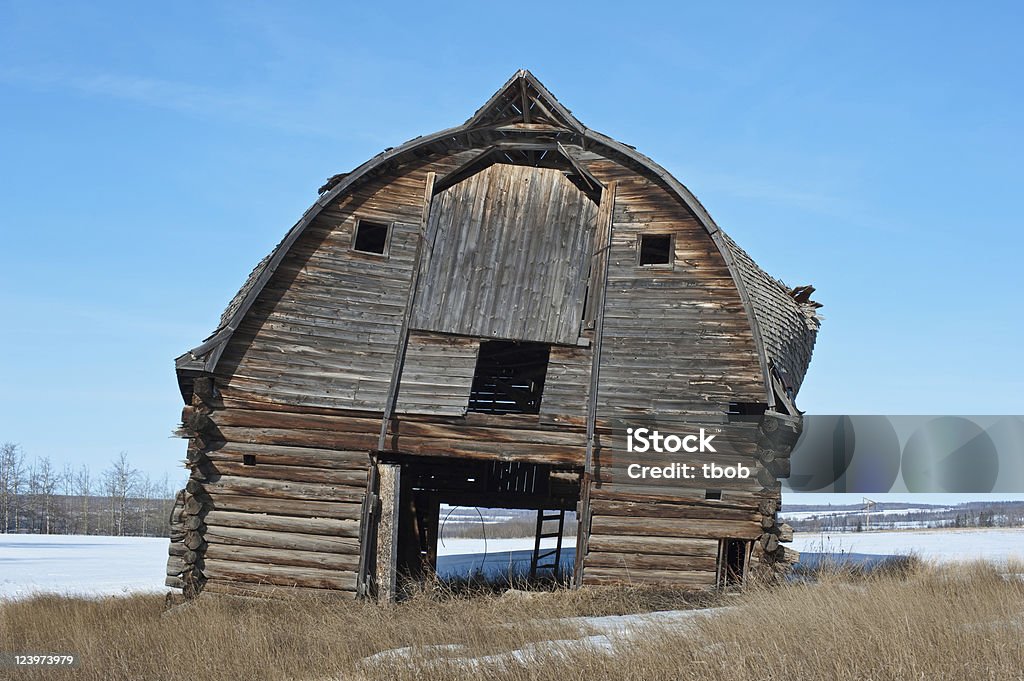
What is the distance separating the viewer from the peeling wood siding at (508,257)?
14.8 meters

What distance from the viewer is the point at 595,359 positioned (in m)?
14.6

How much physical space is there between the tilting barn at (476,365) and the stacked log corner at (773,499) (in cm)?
4

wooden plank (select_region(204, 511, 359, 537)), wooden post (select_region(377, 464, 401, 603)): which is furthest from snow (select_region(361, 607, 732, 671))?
wooden plank (select_region(204, 511, 359, 537))

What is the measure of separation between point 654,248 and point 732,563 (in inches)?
226

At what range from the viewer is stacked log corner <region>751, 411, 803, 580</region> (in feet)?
45.5

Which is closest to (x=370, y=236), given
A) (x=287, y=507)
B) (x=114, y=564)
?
(x=287, y=507)

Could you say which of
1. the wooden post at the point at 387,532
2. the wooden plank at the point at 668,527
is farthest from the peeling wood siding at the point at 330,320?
the wooden plank at the point at 668,527

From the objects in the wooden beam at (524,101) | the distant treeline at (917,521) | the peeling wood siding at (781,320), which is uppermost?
the wooden beam at (524,101)

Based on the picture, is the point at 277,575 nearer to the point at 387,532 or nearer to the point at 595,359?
the point at 387,532

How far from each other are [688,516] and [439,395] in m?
4.54

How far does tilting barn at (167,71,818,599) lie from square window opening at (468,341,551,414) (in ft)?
6.09

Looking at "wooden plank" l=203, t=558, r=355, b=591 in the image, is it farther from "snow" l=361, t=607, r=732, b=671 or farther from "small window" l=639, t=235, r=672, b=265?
"small window" l=639, t=235, r=672, b=265

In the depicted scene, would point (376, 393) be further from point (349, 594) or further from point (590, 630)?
point (590, 630)

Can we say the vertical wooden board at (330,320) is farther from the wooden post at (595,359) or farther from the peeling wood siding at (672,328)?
the peeling wood siding at (672,328)
